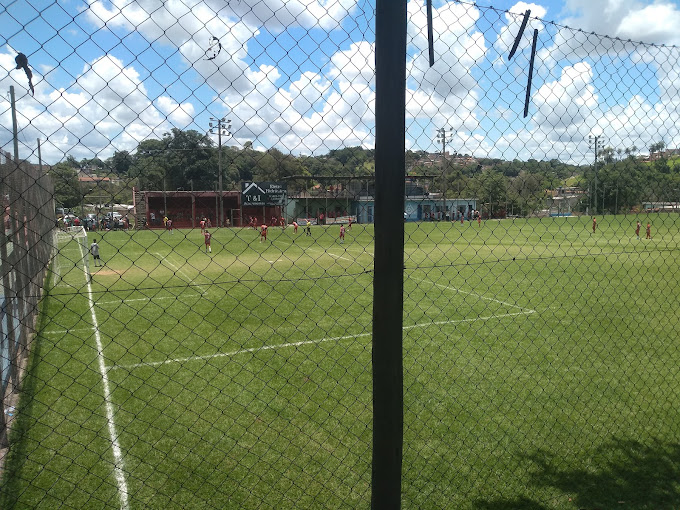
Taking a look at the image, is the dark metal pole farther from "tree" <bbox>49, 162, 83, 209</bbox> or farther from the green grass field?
"tree" <bbox>49, 162, 83, 209</bbox>

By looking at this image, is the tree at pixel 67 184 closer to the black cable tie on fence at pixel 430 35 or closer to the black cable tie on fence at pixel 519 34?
the black cable tie on fence at pixel 430 35

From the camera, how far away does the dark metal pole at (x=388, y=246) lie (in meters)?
2.11

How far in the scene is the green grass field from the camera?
13.0ft

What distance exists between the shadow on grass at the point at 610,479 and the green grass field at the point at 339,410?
0.02 metres

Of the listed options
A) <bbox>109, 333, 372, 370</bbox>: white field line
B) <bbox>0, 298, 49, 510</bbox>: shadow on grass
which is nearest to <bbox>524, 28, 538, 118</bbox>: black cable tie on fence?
<bbox>0, 298, 49, 510</bbox>: shadow on grass

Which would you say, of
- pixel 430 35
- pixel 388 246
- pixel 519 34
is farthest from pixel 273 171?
pixel 519 34

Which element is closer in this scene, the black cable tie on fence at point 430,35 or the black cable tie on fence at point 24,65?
the black cable tie on fence at point 24,65

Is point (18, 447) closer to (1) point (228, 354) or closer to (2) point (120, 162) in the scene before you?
(1) point (228, 354)

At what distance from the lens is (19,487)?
415cm

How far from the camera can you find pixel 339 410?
5539 millimetres

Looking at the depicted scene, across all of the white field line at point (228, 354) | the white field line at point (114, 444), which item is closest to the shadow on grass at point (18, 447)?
the white field line at point (114, 444)

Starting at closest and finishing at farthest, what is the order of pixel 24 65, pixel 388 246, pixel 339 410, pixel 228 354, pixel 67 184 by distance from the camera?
pixel 24 65 → pixel 388 246 → pixel 67 184 → pixel 339 410 → pixel 228 354

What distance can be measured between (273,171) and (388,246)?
62cm

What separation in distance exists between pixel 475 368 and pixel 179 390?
390cm
